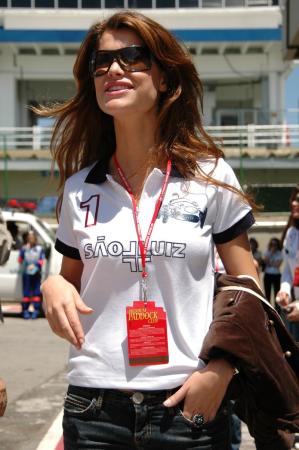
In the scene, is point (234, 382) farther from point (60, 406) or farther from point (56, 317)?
point (60, 406)

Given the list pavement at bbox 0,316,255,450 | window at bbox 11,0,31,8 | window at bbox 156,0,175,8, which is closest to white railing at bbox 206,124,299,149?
window at bbox 156,0,175,8

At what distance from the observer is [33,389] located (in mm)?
7832

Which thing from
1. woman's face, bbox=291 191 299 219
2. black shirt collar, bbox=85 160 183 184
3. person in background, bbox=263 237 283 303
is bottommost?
person in background, bbox=263 237 283 303

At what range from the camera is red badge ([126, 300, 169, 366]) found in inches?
88.1

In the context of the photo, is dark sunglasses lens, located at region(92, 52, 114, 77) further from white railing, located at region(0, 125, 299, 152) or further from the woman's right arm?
white railing, located at region(0, 125, 299, 152)

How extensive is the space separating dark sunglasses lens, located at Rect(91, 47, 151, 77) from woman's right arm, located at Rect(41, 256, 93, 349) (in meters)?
0.72

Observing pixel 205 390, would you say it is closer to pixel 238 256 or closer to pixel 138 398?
pixel 138 398

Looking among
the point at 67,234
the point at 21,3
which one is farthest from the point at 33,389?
the point at 21,3

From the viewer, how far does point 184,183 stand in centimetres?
241

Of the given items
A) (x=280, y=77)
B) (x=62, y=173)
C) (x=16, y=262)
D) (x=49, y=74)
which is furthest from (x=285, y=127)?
(x=62, y=173)

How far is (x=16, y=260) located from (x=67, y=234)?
1333cm

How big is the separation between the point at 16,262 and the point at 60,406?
8.87m

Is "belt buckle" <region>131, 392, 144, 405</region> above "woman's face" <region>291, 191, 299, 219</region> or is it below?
above

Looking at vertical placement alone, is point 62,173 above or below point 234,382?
above
